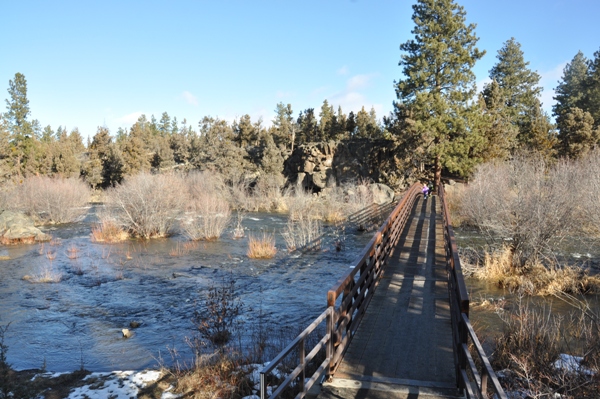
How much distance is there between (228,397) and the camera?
7.30 metres

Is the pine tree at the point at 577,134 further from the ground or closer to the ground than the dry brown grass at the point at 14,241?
further from the ground

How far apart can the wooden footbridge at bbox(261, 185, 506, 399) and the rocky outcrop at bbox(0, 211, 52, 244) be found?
2080 centimetres

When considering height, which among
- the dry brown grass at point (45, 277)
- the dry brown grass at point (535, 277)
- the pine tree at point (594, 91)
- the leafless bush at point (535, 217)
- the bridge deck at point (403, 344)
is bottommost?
the dry brown grass at point (45, 277)

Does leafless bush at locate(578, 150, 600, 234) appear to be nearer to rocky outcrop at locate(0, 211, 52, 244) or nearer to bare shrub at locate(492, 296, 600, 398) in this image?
bare shrub at locate(492, 296, 600, 398)

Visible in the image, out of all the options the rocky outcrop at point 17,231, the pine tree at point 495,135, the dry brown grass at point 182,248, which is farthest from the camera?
the pine tree at point 495,135

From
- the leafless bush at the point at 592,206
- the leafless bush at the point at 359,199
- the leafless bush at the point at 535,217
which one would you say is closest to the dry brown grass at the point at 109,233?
the leafless bush at the point at 359,199

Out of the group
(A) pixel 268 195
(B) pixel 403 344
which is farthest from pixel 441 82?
(B) pixel 403 344

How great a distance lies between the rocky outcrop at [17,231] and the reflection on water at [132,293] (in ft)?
5.02

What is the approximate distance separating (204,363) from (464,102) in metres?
39.2

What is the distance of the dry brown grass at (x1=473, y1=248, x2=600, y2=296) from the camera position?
1463 centimetres

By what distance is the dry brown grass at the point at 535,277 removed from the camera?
14.6 m

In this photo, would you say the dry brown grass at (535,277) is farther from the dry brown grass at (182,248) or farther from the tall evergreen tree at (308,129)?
the tall evergreen tree at (308,129)

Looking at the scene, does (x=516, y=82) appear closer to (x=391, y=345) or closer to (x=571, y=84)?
(x=571, y=84)

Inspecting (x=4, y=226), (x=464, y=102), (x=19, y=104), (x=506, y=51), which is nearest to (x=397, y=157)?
(x=464, y=102)
